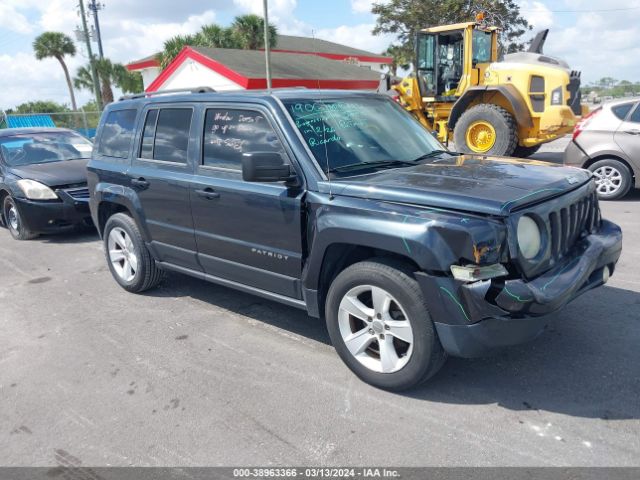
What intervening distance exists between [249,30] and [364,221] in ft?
116

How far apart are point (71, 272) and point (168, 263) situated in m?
2.09

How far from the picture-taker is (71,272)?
21.0 feet

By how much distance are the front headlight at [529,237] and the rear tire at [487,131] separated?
8153 mm

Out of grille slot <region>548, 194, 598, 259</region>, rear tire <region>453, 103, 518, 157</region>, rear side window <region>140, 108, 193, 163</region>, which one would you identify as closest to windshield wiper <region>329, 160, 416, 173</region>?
grille slot <region>548, 194, 598, 259</region>

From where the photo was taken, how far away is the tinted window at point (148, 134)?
4.90 meters

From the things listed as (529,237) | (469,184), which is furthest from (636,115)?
(529,237)

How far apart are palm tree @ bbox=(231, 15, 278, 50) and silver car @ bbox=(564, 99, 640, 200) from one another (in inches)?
1185

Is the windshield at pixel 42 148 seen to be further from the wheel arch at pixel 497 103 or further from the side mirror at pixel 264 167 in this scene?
the wheel arch at pixel 497 103

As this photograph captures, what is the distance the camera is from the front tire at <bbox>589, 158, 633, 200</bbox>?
8.27 metres

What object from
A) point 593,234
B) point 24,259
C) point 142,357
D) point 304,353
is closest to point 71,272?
point 24,259

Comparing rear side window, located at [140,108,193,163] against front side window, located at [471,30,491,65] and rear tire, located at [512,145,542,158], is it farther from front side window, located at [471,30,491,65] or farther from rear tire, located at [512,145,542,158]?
rear tire, located at [512,145,542,158]

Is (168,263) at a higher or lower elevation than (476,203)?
lower

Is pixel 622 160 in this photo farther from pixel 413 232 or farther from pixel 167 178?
pixel 167 178

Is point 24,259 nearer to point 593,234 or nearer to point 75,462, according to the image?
point 75,462
